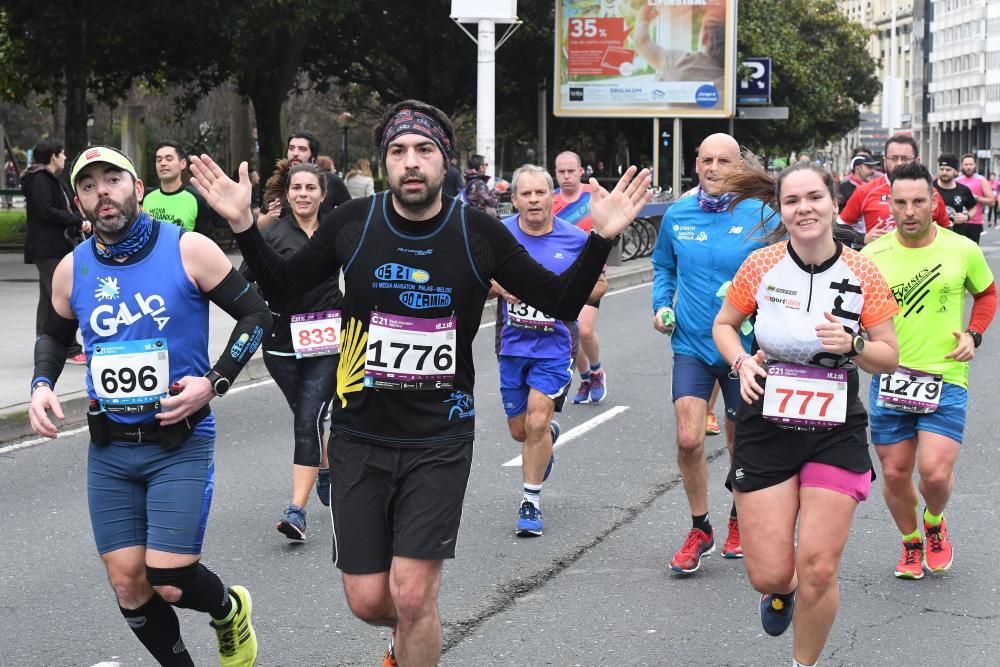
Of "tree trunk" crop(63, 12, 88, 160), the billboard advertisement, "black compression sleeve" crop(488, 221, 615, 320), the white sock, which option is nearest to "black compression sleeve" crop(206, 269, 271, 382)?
"black compression sleeve" crop(488, 221, 615, 320)

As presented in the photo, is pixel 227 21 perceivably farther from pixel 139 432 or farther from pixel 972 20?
pixel 972 20

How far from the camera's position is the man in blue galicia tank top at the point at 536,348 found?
7.32 meters

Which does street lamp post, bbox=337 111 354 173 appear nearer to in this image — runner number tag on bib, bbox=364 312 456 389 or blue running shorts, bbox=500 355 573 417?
blue running shorts, bbox=500 355 573 417

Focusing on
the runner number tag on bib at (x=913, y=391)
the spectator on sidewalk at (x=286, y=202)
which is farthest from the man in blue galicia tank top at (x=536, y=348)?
the runner number tag on bib at (x=913, y=391)

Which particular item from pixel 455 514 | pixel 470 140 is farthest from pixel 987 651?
pixel 470 140

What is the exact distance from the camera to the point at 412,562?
14.2 ft

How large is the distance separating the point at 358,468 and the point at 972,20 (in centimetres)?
12716

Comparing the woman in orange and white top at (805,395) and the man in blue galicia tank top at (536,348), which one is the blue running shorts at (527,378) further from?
the woman in orange and white top at (805,395)

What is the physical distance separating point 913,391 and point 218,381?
3059 mm

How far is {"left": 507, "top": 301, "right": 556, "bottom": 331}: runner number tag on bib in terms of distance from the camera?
24.2 ft

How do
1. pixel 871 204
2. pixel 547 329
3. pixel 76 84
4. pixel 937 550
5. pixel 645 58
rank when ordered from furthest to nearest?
pixel 645 58, pixel 76 84, pixel 871 204, pixel 547 329, pixel 937 550

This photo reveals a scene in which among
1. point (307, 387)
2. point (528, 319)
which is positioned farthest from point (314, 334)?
point (528, 319)

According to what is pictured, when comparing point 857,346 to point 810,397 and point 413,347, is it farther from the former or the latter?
point 413,347

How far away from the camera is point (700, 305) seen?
657cm
